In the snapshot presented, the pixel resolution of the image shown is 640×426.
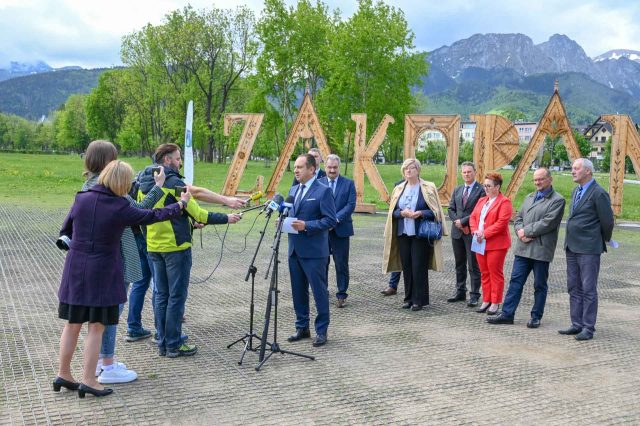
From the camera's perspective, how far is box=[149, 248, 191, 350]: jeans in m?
5.36

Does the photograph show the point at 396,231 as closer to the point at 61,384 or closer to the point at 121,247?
the point at 121,247

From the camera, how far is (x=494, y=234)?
7207 millimetres

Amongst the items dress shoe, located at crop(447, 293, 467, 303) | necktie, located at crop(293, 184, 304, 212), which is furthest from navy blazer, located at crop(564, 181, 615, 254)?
necktie, located at crop(293, 184, 304, 212)

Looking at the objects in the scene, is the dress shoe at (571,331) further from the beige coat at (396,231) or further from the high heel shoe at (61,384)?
the high heel shoe at (61,384)

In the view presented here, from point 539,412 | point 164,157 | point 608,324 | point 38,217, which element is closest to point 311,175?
point 164,157

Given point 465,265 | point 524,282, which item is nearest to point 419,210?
point 465,265

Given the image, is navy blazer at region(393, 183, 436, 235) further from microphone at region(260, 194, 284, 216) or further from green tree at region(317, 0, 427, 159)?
green tree at region(317, 0, 427, 159)

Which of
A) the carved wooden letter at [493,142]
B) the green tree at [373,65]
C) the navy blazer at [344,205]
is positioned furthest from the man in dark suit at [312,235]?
the green tree at [373,65]

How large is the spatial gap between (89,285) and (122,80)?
63594 millimetres

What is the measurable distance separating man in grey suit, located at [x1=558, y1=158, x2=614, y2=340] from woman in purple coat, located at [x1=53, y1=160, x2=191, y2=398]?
190 inches

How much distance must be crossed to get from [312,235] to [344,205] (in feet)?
6.81

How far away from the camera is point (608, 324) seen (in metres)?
7.02

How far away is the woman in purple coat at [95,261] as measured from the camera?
4.34 meters

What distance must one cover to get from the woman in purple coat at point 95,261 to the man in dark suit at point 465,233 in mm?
4878
